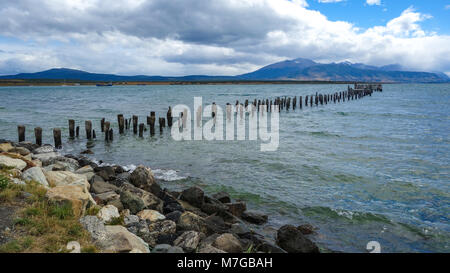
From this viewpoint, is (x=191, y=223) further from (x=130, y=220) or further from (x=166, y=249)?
(x=166, y=249)

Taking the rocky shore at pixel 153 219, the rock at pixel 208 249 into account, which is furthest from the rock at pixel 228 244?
the rock at pixel 208 249

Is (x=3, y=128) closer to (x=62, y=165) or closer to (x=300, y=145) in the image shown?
(x=62, y=165)

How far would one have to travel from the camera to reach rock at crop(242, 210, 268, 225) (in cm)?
959

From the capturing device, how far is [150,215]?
8180mm

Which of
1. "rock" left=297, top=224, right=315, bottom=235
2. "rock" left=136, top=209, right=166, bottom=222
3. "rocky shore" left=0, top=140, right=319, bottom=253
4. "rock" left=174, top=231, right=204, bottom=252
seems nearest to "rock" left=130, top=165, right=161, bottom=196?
"rocky shore" left=0, top=140, right=319, bottom=253

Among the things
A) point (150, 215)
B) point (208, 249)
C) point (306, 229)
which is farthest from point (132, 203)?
point (306, 229)

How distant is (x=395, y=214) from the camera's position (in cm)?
1016

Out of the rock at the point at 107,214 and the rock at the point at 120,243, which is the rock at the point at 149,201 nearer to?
the rock at the point at 107,214

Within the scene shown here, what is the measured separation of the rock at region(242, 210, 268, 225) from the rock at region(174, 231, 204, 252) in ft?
10.1

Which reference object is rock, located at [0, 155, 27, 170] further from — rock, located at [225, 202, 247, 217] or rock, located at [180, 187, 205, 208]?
rock, located at [225, 202, 247, 217]

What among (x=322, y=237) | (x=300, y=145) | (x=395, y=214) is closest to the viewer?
(x=322, y=237)

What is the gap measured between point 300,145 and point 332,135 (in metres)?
5.07

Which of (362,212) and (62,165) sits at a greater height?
(62,165)
